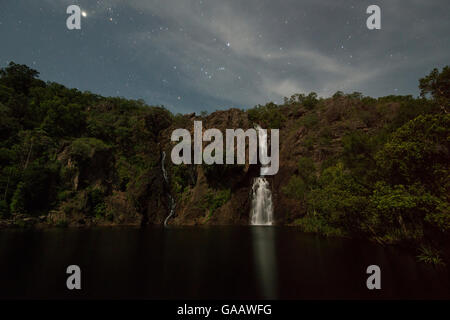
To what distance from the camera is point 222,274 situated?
33.0 feet

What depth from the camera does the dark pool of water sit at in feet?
25.8

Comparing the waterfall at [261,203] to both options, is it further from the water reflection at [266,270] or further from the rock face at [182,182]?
the water reflection at [266,270]

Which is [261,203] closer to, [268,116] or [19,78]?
[268,116]

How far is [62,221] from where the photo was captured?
39.7 m

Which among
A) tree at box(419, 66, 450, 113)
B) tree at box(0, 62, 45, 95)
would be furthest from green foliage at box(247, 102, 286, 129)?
tree at box(0, 62, 45, 95)

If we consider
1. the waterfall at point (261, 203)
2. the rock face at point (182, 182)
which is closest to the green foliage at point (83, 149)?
the rock face at point (182, 182)

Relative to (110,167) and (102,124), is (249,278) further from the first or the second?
(102,124)

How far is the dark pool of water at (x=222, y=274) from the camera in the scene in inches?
310

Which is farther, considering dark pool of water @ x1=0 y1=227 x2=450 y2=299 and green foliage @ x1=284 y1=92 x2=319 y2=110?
green foliage @ x1=284 y1=92 x2=319 y2=110

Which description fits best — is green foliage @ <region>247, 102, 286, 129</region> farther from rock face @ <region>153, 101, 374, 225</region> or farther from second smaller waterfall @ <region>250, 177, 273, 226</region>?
second smaller waterfall @ <region>250, 177, 273, 226</region>

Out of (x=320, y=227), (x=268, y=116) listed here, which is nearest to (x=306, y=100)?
(x=268, y=116)

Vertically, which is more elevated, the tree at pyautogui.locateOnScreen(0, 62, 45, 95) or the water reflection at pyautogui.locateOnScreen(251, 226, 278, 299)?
the tree at pyautogui.locateOnScreen(0, 62, 45, 95)
